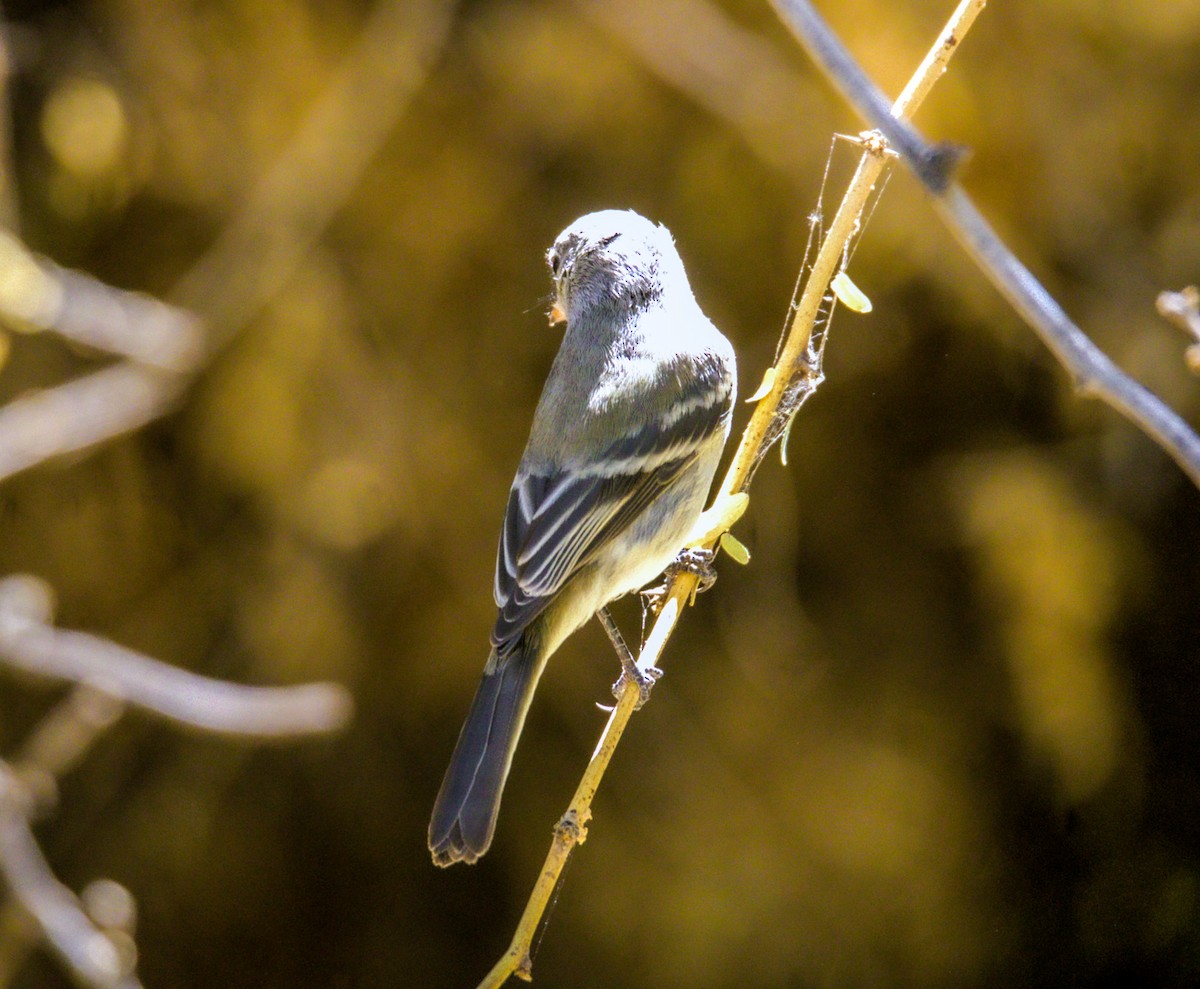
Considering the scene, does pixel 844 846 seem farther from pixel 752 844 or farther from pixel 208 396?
pixel 208 396

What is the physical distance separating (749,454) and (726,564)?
1555 millimetres

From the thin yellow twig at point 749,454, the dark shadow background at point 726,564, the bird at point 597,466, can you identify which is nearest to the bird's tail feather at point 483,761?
the bird at point 597,466

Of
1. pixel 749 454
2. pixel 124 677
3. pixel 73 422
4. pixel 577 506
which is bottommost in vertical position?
pixel 124 677

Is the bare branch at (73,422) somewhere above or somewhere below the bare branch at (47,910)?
above

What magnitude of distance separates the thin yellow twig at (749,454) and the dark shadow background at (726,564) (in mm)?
1419

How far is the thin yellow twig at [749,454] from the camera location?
1931mm

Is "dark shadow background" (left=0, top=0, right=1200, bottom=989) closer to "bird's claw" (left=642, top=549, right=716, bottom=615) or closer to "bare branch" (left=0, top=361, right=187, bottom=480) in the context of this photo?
"bird's claw" (left=642, top=549, right=716, bottom=615)

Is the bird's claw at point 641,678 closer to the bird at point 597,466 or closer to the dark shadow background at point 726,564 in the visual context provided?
the bird at point 597,466

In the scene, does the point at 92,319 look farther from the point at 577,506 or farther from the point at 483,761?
the point at 577,506

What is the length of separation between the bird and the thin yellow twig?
0.17m

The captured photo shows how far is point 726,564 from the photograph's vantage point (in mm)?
4031

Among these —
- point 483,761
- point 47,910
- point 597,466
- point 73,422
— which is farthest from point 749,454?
point 47,910

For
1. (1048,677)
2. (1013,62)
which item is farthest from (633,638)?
(1013,62)

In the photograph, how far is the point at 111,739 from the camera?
4125 millimetres
